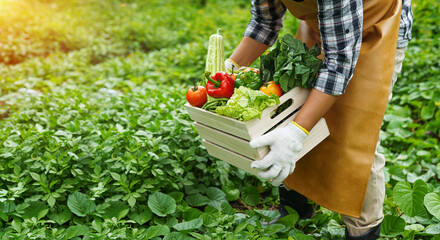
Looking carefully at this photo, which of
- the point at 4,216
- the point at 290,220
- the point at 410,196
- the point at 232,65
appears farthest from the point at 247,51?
the point at 4,216

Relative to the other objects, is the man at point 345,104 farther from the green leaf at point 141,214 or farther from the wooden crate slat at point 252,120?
the green leaf at point 141,214

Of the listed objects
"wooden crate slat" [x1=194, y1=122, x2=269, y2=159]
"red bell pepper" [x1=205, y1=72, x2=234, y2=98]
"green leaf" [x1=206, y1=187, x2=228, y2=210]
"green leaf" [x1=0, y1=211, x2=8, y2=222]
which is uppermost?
"red bell pepper" [x1=205, y1=72, x2=234, y2=98]

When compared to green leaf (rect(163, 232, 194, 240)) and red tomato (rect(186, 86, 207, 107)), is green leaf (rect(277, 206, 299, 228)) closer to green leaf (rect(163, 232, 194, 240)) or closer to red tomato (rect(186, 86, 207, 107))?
green leaf (rect(163, 232, 194, 240))

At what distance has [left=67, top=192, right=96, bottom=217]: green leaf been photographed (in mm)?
2278

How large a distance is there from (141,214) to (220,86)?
96 centimetres

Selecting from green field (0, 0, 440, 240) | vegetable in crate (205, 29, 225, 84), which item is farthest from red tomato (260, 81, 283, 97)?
green field (0, 0, 440, 240)

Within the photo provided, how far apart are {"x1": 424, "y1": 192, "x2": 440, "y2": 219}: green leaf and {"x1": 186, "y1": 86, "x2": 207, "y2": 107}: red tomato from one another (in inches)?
54.5

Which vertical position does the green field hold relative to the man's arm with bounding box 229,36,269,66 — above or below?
below

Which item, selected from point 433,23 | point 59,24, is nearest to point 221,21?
point 59,24

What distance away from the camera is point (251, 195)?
277cm

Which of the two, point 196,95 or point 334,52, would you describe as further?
point 196,95

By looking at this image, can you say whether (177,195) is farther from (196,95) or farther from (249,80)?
(249,80)

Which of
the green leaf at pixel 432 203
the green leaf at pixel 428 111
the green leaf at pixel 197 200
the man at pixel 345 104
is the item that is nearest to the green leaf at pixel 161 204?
the green leaf at pixel 197 200

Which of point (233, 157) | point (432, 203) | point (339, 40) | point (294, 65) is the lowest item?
point (432, 203)
